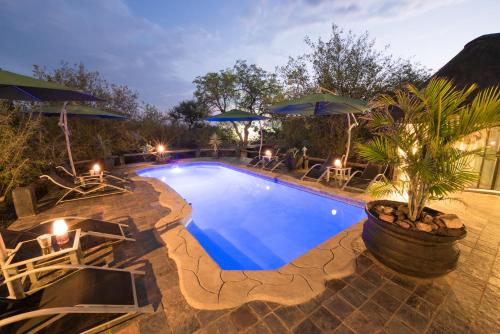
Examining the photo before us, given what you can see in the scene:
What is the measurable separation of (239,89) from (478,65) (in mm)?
13064

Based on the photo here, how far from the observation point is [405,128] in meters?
2.44

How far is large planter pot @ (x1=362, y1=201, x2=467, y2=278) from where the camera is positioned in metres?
2.15

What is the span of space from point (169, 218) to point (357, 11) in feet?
Answer: 37.2

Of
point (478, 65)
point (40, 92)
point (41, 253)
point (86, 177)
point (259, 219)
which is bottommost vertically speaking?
point (259, 219)

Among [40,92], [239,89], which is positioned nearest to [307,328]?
[40,92]

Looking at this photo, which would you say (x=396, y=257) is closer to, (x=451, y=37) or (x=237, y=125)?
(x=237, y=125)

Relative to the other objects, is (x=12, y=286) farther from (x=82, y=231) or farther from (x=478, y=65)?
(x=478, y=65)

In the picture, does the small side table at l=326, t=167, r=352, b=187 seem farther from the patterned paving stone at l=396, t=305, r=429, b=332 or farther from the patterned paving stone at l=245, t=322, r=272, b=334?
the patterned paving stone at l=245, t=322, r=272, b=334

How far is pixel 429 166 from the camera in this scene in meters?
2.14

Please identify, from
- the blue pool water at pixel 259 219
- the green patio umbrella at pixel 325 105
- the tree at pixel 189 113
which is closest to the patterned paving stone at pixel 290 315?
the blue pool water at pixel 259 219

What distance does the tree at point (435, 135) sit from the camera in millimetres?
1993

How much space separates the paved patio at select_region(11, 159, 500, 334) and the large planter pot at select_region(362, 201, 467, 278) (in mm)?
208

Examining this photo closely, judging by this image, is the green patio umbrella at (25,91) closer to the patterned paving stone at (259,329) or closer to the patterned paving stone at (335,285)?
the patterned paving stone at (259,329)

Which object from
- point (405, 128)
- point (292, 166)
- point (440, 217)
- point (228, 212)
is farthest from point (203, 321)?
point (292, 166)
